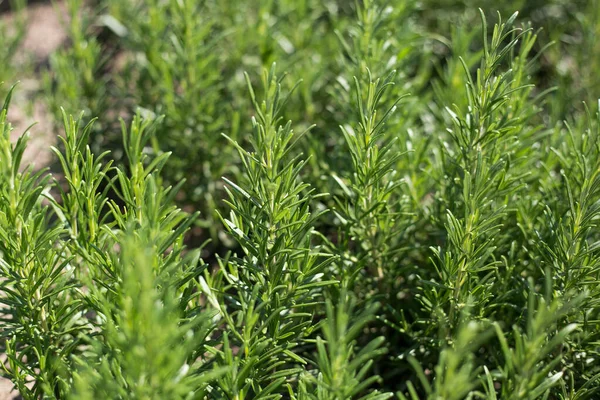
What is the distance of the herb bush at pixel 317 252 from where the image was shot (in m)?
1.57

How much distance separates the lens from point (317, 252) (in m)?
1.90

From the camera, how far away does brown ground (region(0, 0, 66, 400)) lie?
321 cm

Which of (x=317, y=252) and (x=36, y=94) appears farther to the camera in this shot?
(x=36, y=94)

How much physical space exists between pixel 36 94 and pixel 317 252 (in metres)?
2.32

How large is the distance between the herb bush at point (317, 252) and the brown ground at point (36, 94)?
0.37 metres

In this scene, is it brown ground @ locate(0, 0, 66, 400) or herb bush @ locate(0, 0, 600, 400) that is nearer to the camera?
herb bush @ locate(0, 0, 600, 400)

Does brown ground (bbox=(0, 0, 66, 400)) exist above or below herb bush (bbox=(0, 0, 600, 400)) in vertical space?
above

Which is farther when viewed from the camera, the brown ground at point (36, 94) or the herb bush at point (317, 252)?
the brown ground at point (36, 94)

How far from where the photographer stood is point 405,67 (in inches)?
114

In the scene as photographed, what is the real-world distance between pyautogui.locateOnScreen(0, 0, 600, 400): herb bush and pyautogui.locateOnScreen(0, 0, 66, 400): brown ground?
1.21ft

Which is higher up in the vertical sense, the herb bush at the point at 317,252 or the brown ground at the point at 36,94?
the brown ground at the point at 36,94

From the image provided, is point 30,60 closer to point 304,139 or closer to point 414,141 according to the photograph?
point 304,139

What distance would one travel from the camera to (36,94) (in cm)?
354

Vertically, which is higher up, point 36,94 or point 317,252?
point 36,94
